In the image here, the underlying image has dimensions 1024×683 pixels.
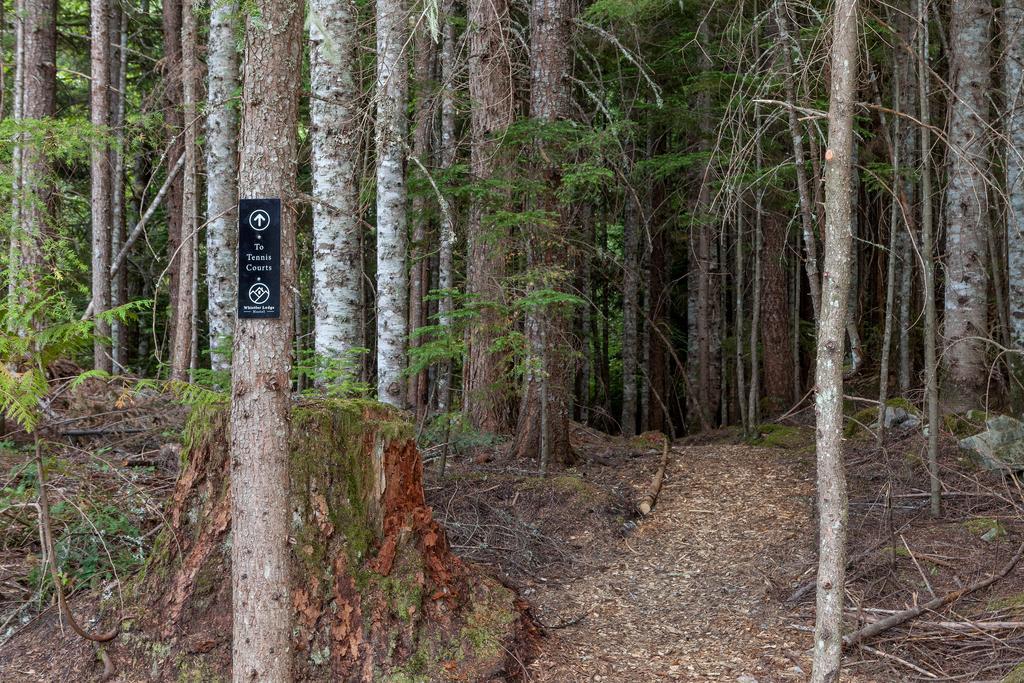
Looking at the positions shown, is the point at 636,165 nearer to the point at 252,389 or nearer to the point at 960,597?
the point at 960,597

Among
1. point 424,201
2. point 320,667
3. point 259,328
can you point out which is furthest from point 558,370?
point 259,328

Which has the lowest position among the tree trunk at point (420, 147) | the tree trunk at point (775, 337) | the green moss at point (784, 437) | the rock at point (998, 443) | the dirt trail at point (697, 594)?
the dirt trail at point (697, 594)

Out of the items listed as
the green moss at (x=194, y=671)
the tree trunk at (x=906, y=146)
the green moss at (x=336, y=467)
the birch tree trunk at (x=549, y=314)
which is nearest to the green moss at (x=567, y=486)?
the birch tree trunk at (x=549, y=314)

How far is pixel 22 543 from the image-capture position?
612 centimetres

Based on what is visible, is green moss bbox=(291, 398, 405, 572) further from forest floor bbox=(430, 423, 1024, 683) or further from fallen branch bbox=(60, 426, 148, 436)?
fallen branch bbox=(60, 426, 148, 436)

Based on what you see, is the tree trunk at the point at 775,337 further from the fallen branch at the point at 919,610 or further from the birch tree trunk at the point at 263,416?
the birch tree trunk at the point at 263,416

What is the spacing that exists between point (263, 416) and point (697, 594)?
4.43 metres

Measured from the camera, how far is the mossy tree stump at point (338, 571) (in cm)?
474

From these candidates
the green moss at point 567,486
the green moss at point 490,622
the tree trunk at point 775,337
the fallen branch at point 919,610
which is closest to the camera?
the green moss at point 490,622

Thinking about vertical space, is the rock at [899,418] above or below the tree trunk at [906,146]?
below

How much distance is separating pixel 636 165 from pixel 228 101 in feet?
18.7

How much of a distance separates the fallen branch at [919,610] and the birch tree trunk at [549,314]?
12.7 ft

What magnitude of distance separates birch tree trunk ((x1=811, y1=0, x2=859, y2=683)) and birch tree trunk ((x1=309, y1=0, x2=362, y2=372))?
4.11 metres

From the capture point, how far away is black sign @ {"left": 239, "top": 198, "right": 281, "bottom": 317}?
12.3 feet
